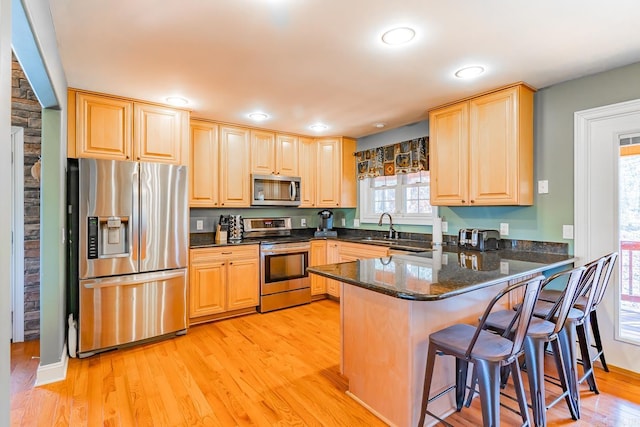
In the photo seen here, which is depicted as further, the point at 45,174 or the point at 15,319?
the point at 15,319

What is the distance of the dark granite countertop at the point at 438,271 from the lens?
166 cm

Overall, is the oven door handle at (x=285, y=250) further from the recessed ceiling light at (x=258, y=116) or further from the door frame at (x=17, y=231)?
the door frame at (x=17, y=231)

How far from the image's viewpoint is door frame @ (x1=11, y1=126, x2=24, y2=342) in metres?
3.09

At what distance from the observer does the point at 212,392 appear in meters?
2.32

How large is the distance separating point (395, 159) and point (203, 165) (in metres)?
2.36

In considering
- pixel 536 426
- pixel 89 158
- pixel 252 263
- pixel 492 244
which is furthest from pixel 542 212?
pixel 89 158

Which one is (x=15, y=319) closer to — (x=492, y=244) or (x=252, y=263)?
(x=252, y=263)

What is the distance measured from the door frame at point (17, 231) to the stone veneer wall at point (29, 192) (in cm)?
Answer: 3

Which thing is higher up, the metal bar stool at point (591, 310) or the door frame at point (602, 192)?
the door frame at point (602, 192)

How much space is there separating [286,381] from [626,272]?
268cm

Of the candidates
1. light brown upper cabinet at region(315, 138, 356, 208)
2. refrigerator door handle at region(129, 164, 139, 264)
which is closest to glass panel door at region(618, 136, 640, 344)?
light brown upper cabinet at region(315, 138, 356, 208)

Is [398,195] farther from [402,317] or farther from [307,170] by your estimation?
[402,317]

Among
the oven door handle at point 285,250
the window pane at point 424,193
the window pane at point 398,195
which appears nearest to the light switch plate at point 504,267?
the window pane at point 398,195

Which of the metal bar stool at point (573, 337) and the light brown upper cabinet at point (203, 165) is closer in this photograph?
the metal bar stool at point (573, 337)
